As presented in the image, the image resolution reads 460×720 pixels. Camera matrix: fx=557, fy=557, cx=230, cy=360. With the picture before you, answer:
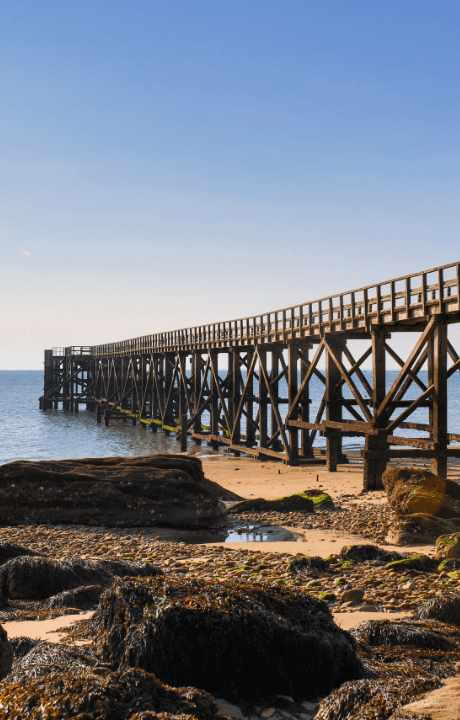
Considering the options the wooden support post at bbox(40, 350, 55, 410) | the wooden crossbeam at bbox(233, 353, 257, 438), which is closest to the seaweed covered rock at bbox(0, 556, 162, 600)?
the wooden crossbeam at bbox(233, 353, 257, 438)

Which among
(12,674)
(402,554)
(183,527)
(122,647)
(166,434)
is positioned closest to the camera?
(12,674)

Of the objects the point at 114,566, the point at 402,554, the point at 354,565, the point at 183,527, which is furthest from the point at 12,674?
the point at 183,527

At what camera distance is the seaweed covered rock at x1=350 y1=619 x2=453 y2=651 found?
411 cm

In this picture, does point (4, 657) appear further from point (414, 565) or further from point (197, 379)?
point (197, 379)

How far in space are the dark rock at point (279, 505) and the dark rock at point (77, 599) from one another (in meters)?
5.71

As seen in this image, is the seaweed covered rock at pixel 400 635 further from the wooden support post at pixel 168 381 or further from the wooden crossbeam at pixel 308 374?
the wooden support post at pixel 168 381

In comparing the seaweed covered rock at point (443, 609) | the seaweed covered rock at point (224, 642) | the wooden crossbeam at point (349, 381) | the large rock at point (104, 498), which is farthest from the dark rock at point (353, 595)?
the wooden crossbeam at point (349, 381)

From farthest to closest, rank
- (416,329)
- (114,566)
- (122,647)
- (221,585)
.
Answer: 1. (416,329)
2. (114,566)
3. (221,585)
4. (122,647)

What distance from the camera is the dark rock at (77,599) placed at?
218 inches

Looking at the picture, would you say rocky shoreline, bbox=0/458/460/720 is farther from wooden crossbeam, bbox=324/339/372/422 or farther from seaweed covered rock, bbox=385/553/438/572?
wooden crossbeam, bbox=324/339/372/422

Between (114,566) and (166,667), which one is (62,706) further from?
(114,566)

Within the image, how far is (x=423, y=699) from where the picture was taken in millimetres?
3158

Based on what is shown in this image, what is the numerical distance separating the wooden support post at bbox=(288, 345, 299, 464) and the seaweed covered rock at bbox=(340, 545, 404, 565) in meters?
11.4

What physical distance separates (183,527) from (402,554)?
13.8 ft
